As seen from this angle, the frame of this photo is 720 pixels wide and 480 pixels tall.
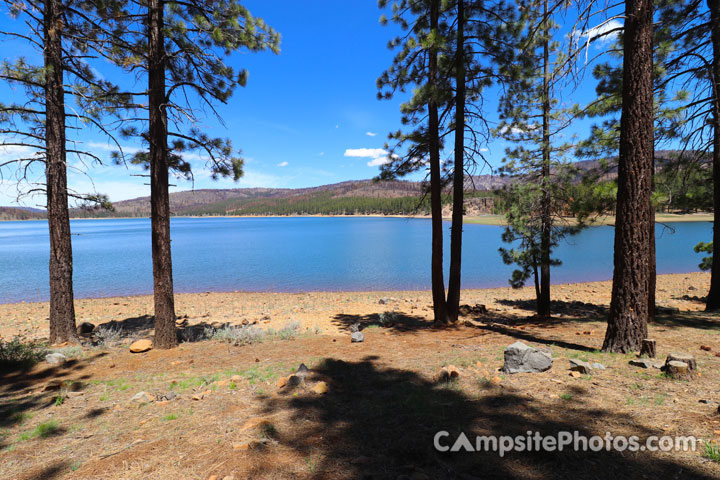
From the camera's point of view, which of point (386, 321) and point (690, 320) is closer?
point (690, 320)

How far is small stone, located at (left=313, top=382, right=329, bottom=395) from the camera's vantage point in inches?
171

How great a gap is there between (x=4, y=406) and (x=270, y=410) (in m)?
3.52

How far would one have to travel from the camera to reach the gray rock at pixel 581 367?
4.45 metres

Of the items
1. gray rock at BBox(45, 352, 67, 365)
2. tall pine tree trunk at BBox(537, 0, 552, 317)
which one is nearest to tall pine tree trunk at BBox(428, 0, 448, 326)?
tall pine tree trunk at BBox(537, 0, 552, 317)

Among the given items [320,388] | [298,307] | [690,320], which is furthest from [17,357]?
[690,320]

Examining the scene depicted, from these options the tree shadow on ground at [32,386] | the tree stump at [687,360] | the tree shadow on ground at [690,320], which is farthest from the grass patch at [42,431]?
the tree shadow on ground at [690,320]

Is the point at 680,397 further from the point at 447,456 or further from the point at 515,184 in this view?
the point at 515,184

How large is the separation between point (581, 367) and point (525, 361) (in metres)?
0.70

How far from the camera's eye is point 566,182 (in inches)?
409

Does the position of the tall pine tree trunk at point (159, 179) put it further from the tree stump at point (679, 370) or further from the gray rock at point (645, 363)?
the tree stump at point (679, 370)

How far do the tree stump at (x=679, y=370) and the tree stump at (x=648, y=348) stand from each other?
0.86m

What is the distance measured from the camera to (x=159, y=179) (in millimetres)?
7082

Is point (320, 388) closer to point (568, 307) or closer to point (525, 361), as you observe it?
point (525, 361)

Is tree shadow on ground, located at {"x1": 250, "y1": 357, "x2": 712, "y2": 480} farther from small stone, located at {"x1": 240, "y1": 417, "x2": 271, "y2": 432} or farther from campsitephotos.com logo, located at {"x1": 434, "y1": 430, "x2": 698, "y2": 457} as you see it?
small stone, located at {"x1": 240, "y1": 417, "x2": 271, "y2": 432}
